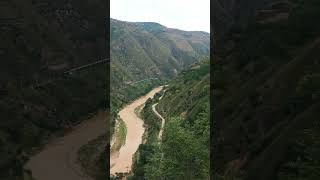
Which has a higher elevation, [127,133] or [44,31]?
[44,31]

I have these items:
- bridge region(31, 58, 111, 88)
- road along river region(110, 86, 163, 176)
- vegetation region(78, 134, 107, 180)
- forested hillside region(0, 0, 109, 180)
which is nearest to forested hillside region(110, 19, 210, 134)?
road along river region(110, 86, 163, 176)

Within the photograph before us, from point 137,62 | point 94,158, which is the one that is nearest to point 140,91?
point 137,62

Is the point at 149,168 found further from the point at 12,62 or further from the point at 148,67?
the point at 148,67

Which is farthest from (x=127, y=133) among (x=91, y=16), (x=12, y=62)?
(x=12, y=62)

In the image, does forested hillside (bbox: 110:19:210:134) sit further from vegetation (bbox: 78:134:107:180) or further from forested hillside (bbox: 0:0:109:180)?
vegetation (bbox: 78:134:107:180)
